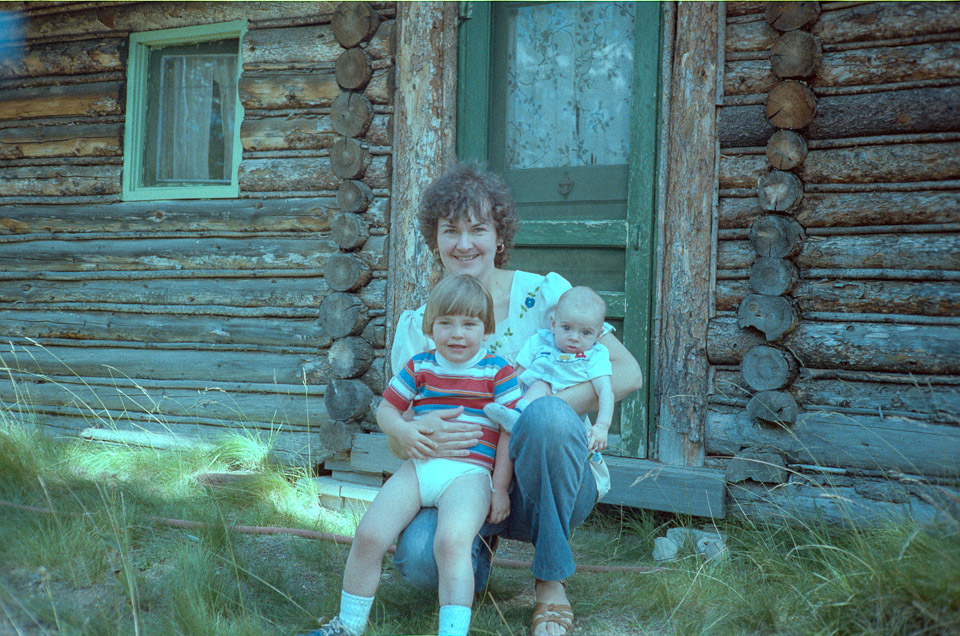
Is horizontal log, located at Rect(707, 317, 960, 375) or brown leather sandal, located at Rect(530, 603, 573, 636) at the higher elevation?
horizontal log, located at Rect(707, 317, 960, 375)

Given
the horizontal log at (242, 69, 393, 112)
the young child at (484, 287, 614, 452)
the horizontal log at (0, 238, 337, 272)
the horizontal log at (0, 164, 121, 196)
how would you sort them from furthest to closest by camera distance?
the horizontal log at (0, 164, 121, 196), the horizontal log at (0, 238, 337, 272), the horizontal log at (242, 69, 393, 112), the young child at (484, 287, 614, 452)

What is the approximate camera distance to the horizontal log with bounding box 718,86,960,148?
3.40m

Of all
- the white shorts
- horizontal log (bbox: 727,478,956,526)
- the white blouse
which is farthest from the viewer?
horizontal log (bbox: 727,478,956,526)

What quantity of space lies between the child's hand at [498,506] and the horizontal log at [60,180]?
4.14m

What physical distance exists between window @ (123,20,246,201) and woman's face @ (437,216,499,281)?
301 centimetres

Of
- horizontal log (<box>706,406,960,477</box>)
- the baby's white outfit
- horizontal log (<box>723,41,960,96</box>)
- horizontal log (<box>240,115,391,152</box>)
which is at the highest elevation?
horizontal log (<box>723,41,960,96</box>)

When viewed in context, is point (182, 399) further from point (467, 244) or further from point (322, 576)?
point (467, 244)

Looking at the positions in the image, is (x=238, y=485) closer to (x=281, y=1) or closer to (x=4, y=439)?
(x=4, y=439)

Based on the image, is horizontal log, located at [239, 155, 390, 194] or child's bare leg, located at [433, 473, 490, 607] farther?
horizontal log, located at [239, 155, 390, 194]

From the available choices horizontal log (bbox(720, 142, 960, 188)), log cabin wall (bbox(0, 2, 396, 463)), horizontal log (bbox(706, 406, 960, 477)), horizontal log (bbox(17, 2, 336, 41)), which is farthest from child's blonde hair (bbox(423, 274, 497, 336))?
horizontal log (bbox(17, 2, 336, 41))

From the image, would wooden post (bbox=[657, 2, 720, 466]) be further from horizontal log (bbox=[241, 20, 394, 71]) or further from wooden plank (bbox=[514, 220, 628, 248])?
horizontal log (bbox=[241, 20, 394, 71])

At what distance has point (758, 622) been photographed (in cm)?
241

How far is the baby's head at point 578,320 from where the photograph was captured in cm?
242

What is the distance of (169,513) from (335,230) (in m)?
1.80
